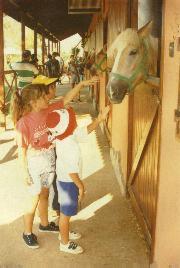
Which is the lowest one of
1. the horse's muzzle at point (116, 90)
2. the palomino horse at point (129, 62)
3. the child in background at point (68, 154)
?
the child in background at point (68, 154)

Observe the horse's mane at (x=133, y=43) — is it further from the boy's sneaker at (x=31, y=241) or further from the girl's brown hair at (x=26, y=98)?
the boy's sneaker at (x=31, y=241)

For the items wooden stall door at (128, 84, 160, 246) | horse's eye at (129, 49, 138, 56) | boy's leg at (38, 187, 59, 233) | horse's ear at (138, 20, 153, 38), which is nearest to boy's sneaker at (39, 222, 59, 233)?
boy's leg at (38, 187, 59, 233)

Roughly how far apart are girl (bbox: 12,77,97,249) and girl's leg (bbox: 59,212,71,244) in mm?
311

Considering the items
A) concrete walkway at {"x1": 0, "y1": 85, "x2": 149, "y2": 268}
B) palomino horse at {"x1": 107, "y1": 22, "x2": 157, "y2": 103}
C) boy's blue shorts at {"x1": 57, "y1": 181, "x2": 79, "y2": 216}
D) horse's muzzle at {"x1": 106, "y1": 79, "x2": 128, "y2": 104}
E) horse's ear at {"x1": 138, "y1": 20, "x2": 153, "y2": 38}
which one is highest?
horse's ear at {"x1": 138, "y1": 20, "x2": 153, "y2": 38}

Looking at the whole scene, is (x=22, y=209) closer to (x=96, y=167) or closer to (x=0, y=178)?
(x=0, y=178)

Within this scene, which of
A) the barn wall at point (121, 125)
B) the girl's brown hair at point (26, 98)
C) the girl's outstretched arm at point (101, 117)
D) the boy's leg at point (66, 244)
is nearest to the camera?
the girl's outstretched arm at point (101, 117)

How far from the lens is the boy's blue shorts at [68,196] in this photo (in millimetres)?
3668

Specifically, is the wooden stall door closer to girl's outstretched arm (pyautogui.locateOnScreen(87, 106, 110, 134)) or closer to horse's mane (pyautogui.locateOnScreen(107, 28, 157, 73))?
horse's mane (pyautogui.locateOnScreen(107, 28, 157, 73))

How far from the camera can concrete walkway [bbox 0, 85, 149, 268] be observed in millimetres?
3787

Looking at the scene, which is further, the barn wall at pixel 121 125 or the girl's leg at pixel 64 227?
the barn wall at pixel 121 125

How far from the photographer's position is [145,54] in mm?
3482

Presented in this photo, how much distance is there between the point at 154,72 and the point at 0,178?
334cm

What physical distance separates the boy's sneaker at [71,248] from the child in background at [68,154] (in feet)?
0.94

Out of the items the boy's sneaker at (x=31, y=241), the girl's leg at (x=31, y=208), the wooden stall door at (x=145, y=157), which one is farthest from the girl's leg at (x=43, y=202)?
the wooden stall door at (x=145, y=157)
